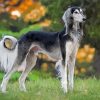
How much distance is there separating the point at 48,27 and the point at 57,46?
9.27 metres

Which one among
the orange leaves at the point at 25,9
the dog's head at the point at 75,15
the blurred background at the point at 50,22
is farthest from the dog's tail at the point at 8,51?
the orange leaves at the point at 25,9

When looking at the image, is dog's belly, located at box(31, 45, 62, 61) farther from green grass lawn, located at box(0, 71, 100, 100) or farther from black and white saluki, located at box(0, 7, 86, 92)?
green grass lawn, located at box(0, 71, 100, 100)

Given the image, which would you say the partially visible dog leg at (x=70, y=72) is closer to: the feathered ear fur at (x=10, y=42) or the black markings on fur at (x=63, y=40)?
the black markings on fur at (x=63, y=40)

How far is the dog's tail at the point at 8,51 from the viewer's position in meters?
12.6

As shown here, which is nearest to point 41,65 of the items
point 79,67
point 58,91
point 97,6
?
point 79,67

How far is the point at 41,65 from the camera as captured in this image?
2284 centimetres

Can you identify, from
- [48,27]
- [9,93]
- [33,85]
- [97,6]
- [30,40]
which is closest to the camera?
[9,93]

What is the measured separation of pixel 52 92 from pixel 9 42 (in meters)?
1.58

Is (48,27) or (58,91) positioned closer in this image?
(58,91)

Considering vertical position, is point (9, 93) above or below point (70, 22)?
below

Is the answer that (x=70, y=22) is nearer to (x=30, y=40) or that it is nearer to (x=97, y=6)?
(x=30, y=40)

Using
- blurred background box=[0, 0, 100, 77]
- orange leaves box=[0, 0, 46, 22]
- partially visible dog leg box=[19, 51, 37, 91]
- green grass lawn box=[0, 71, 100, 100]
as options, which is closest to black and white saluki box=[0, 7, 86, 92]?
partially visible dog leg box=[19, 51, 37, 91]

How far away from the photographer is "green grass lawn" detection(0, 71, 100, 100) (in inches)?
433

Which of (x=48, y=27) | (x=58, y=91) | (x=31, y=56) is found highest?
(x=48, y=27)
